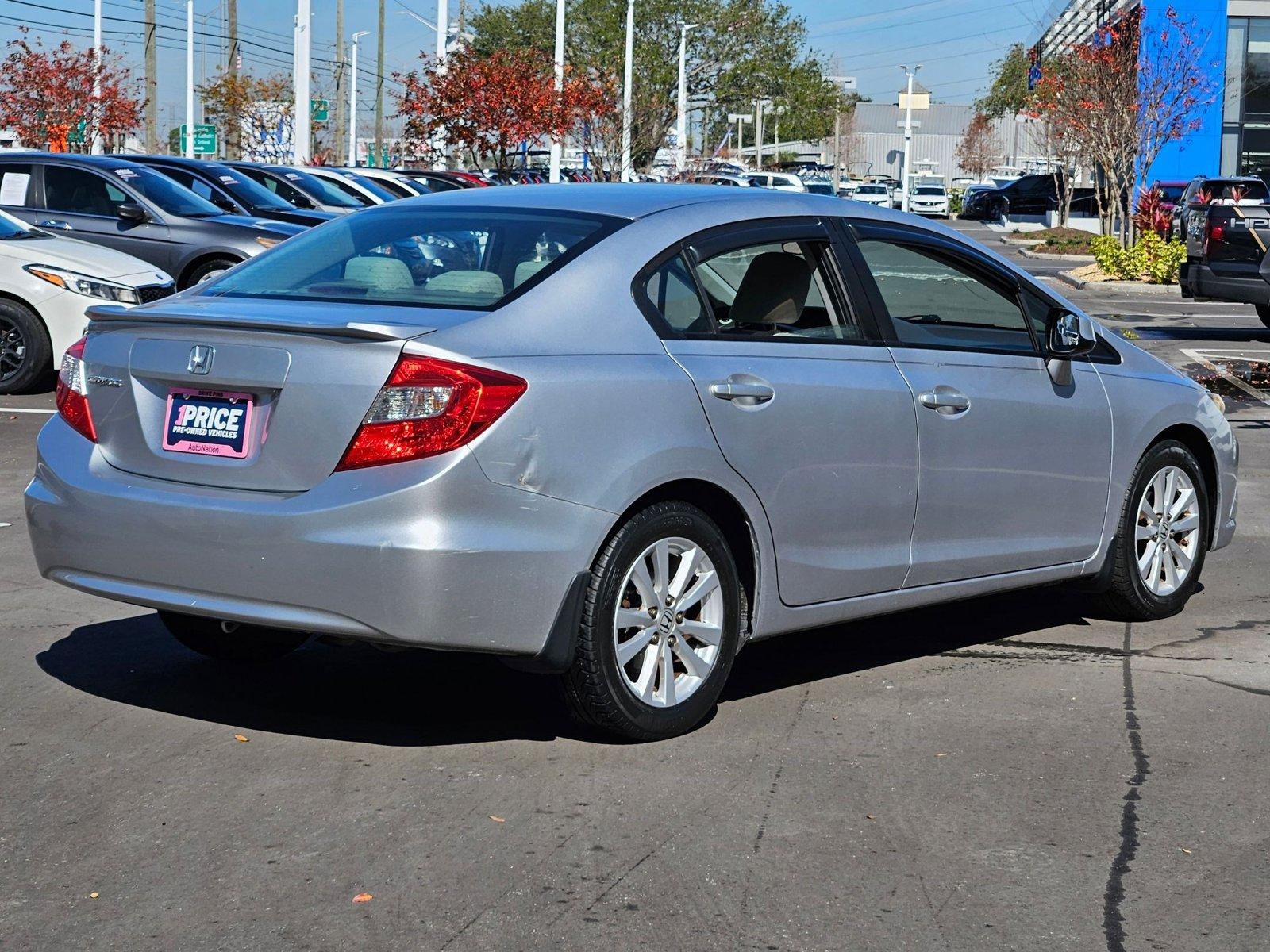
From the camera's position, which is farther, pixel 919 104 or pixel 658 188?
pixel 919 104

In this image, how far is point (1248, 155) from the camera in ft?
175

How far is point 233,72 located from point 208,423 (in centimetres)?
5122

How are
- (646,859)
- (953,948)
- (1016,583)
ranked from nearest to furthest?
(953,948) < (646,859) < (1016,583)

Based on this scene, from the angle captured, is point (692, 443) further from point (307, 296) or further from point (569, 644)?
point (307, 296)

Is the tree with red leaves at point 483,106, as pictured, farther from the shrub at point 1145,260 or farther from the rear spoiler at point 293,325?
the rear spoiler at point 293,325

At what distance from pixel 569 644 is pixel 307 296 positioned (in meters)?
1.31

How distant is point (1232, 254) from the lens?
2031 cm

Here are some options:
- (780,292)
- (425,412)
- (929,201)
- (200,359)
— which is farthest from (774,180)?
(425,412)

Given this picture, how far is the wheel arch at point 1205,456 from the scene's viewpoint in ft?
22.9

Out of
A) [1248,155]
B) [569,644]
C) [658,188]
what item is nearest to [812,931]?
[569,644]

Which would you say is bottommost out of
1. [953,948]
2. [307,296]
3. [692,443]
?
[953,948]

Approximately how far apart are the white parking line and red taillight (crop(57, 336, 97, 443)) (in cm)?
1188

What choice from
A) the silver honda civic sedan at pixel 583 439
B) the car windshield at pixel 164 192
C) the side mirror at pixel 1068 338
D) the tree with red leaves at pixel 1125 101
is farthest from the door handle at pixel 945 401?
the tree with red leaves at pixel 1125 101

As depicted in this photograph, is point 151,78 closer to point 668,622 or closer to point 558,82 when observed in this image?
point 558,82
